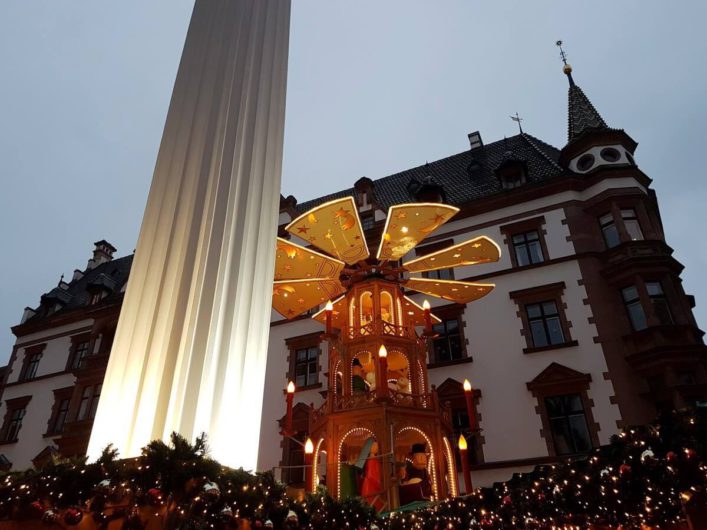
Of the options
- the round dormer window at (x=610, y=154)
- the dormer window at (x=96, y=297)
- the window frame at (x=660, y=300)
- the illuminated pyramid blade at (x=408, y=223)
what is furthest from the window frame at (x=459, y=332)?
the dormer window at (x=96, y=297)

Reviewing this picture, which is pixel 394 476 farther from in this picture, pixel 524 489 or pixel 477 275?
pixel 477 275

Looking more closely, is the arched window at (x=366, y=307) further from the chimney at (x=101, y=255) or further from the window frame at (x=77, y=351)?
the chimney at (x=101, y=255)

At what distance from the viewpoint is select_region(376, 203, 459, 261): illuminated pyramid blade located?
12.2 metres

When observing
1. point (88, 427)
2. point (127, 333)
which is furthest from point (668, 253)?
point (88, 427)

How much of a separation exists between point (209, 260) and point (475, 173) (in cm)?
1950

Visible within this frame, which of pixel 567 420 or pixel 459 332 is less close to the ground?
pixel 459 332

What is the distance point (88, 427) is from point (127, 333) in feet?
60.1

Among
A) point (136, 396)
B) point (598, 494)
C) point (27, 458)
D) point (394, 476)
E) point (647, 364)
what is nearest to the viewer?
point (136, 396)

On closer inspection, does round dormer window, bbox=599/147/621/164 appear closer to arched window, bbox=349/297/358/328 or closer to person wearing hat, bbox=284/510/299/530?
arched window, bbox=349/297/358/328

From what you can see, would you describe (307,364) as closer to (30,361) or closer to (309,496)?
(309,496)

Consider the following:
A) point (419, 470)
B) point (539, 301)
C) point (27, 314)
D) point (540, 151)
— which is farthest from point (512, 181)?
point (27, 314)

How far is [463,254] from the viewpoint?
42.4 ft

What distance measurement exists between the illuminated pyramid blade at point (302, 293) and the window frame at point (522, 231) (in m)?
7.03

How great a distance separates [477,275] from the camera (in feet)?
58.2
